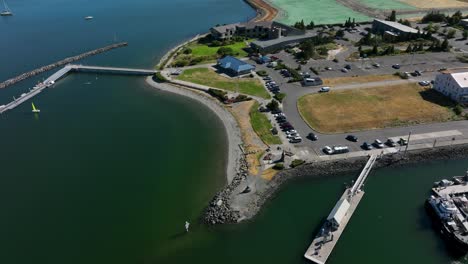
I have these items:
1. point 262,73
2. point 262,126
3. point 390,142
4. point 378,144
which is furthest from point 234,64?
point 390,142

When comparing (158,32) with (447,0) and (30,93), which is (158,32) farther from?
(447,0)

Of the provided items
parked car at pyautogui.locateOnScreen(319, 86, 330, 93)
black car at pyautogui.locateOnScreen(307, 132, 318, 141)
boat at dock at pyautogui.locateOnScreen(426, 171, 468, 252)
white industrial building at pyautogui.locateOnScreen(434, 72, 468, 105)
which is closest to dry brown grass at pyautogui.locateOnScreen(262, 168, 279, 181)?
black car at pyautogui.locateOnScreen(307, 132, 318, 141)

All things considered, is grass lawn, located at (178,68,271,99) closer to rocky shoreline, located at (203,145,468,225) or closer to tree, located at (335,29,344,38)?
rocky shoreline, located at (203,145,468,225)

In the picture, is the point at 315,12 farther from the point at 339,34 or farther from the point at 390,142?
the point at 390,142

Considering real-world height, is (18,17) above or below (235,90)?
above

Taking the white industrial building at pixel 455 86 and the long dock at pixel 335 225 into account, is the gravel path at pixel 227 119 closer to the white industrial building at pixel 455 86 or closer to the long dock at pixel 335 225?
the long dock at pixel 335 225

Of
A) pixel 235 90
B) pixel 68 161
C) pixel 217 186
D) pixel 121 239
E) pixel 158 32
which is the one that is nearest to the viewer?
pixel 121 239

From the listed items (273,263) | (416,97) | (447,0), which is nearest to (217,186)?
(273,263)

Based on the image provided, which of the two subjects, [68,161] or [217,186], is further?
[68,161]
